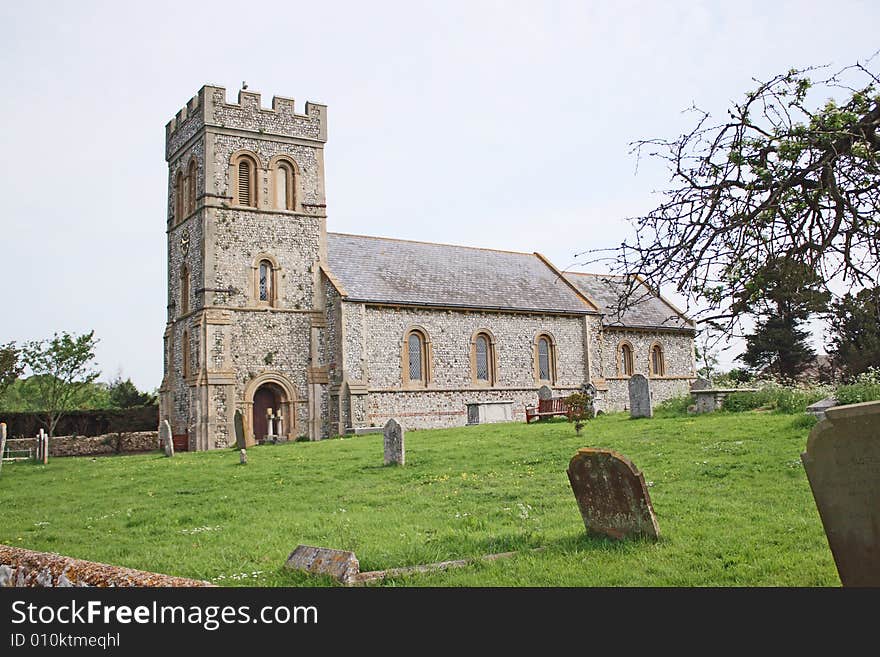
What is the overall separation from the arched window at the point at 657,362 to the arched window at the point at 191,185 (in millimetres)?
22177

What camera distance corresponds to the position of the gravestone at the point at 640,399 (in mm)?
20844

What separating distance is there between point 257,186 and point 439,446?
15602 mm

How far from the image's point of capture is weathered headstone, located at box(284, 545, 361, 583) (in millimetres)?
6027

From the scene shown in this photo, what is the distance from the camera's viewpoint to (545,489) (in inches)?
435

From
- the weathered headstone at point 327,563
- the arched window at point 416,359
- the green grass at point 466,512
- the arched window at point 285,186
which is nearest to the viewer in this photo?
the weathered headstone at point 327,563

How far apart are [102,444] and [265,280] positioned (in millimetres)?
11202

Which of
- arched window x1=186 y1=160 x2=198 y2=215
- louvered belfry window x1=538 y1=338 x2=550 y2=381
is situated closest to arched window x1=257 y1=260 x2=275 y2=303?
arched window x1=186 y1=160 x2=198 y2=215

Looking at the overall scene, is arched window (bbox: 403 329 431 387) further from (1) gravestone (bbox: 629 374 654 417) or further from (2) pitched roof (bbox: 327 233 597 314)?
(1) gravestone (bbox: 629 374 654 417)

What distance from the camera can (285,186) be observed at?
30156 mm

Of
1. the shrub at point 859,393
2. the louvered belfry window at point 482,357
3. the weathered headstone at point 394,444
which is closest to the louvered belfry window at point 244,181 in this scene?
the louvered belfry window at point 482,357

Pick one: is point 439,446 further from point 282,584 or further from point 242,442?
point 282,584

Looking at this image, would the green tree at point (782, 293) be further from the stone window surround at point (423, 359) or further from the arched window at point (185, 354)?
the arched window at point (185, 354)

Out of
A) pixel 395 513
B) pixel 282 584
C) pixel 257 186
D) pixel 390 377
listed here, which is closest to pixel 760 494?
pixel 395 513

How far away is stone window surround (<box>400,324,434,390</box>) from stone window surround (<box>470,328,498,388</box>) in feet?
6.55
